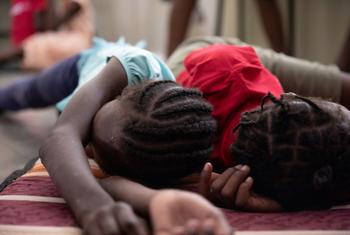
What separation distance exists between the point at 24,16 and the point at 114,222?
10.4 ft

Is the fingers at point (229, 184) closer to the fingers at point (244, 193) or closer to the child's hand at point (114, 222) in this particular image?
the fingers at point (244, 193)

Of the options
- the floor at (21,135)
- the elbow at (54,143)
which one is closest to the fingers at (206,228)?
the elbow at (54,143)

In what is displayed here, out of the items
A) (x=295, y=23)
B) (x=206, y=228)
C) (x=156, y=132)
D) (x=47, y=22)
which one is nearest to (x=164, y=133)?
(x=156, y=132)

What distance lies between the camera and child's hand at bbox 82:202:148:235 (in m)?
0.71

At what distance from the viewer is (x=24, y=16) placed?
12.0 feet

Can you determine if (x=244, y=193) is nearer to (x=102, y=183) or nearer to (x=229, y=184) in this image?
(x=229, y=184)

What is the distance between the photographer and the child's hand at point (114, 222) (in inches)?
28.1

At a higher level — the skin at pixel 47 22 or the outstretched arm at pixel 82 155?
the outstretched arm at pixel 82 155

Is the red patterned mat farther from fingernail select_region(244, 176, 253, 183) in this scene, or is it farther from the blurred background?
the blurred background

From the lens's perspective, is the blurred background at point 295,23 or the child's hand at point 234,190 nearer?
the child's hand at point 234,190

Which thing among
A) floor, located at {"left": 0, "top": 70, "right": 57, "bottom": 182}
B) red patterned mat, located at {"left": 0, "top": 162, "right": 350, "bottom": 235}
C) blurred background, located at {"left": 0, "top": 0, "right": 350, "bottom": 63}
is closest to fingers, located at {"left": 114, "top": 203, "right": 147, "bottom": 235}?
red patterned mat, located at {"left": 0, "top": 162, "right": 350, "bottom": 235}

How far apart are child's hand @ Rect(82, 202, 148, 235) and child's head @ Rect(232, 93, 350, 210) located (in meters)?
0.25

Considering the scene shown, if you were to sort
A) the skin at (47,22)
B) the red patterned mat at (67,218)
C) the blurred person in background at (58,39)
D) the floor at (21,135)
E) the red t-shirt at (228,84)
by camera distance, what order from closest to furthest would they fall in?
the red patterned mat at (67,218), the red t-shirt at (228,84), the floor at (21,135), the blurred person in background at (58,39), the skin at (47,22)

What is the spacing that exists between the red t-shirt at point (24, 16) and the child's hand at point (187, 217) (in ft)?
10.3
